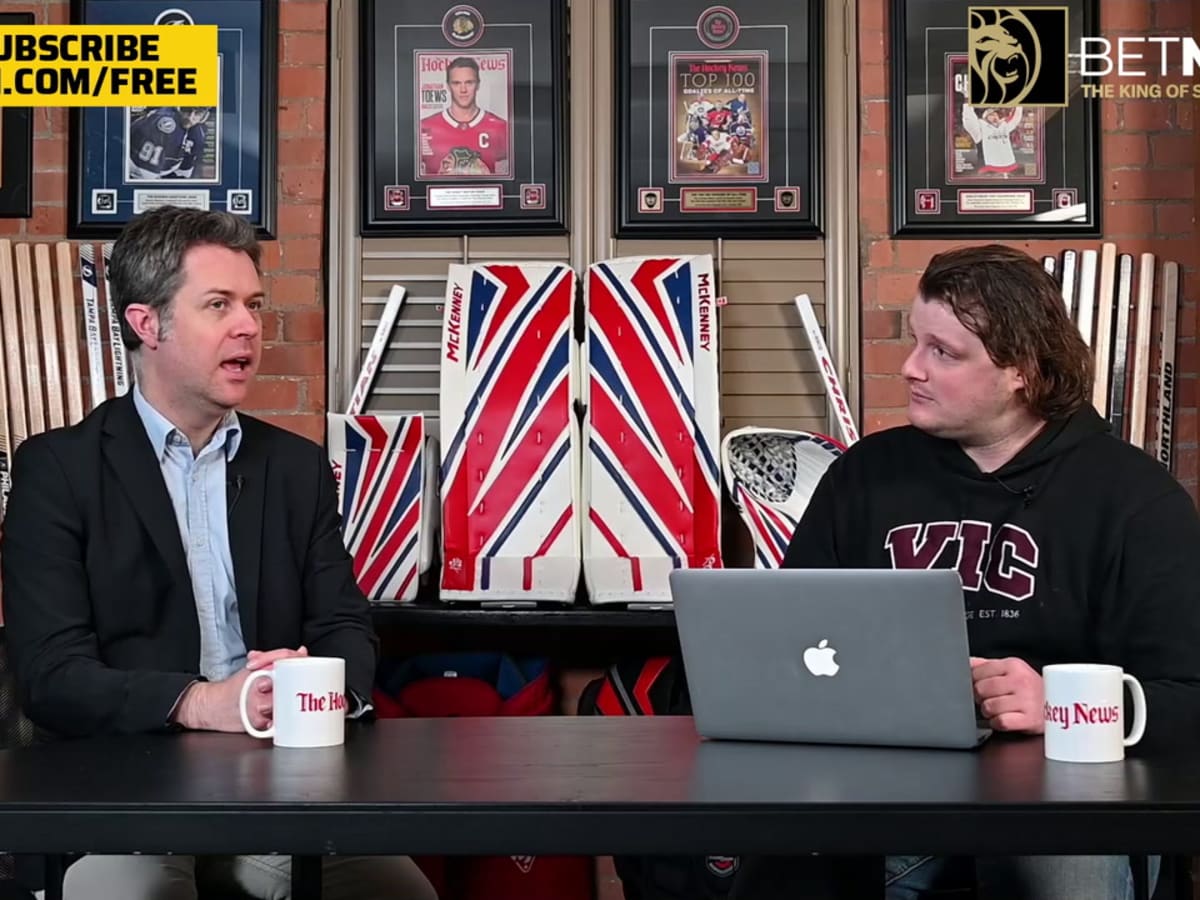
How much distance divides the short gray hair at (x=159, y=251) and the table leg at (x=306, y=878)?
3.50 ft

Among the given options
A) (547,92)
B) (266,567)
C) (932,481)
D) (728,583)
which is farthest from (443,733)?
(547,92)

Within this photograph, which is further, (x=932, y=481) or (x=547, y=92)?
(x=547, y=92)

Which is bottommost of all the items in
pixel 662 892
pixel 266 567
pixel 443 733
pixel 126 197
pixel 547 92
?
pixel 662 892

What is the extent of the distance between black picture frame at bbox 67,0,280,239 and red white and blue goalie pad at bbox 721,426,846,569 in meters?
1.24

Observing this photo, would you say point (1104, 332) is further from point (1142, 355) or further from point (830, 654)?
point (830, 654)

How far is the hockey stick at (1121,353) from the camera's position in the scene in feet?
11.1

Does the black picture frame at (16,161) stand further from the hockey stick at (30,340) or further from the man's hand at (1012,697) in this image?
the man's hand at (1012,697)

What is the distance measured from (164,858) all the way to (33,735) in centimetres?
34

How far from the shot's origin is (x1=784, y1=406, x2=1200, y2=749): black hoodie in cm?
190

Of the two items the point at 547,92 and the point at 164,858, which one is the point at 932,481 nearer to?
the point at 164,858

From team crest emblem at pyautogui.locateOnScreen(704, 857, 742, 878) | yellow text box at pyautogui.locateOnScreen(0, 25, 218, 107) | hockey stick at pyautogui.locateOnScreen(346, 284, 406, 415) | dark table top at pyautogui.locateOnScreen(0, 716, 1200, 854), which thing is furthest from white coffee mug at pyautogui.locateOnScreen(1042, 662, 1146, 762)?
yellow text box at pyautogui.locateOnScreen(0, 25, 218, 107)

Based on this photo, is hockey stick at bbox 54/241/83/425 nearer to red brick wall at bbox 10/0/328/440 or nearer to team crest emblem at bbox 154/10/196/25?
red brick wall at bbox 10/0/328/440

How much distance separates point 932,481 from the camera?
2.17 m

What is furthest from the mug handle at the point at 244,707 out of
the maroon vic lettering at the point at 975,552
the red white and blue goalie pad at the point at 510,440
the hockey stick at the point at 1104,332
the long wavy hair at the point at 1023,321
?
the hockey stick at the point at 1104,332
